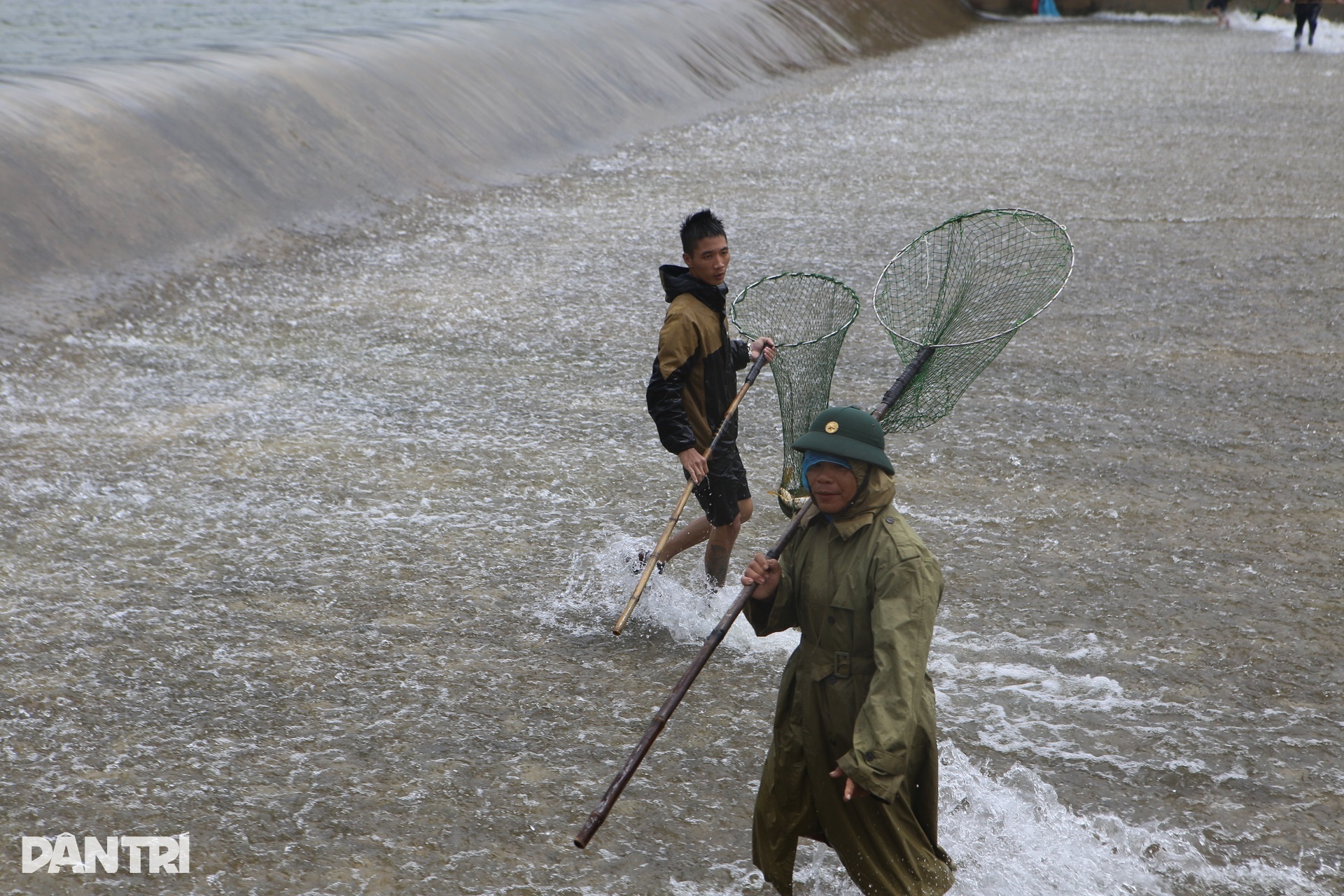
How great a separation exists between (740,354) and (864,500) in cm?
187

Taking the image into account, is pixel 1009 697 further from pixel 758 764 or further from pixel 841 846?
pixel 841 846

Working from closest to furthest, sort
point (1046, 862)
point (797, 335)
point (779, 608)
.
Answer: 1. point (779, 608)
2. point (1046, 862)
3. point (797, 335)

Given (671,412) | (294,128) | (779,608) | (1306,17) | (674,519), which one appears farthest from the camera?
(1306,17)

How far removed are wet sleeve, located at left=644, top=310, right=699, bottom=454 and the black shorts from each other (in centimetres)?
21

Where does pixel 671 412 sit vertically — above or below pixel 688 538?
above

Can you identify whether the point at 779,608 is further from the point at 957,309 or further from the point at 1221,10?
the point at 1221,10

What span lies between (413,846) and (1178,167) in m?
13.5

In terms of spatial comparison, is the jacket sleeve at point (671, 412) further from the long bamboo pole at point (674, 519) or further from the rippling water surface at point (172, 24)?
the rippling water surface at point (172, 24)

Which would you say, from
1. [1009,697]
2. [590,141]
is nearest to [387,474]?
[1009,697]

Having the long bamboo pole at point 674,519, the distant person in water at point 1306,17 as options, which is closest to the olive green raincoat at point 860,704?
the long bamboo pole at point 674,519

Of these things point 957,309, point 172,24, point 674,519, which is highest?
point 172,24

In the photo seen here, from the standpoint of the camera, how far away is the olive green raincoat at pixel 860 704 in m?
2.87

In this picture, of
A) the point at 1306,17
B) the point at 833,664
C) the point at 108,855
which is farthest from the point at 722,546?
the point at 1306,17

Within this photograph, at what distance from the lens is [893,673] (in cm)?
287
